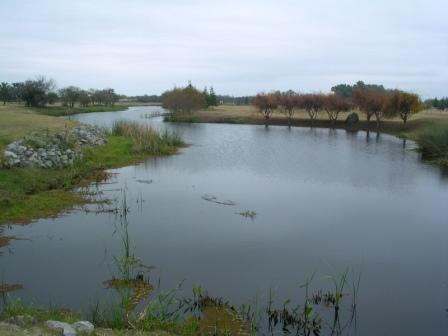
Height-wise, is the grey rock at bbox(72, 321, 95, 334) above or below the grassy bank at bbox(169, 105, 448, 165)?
below

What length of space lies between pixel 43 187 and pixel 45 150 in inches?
143


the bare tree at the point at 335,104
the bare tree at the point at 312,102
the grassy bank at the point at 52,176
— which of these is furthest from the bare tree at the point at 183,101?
the grassy bank at the point at 52,176

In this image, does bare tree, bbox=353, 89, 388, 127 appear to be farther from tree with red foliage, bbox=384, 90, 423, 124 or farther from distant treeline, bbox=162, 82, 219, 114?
distant treeline, bbox=162, 82, 219, 114

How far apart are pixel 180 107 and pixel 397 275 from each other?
55722 mm

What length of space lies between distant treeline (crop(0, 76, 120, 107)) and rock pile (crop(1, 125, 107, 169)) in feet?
129

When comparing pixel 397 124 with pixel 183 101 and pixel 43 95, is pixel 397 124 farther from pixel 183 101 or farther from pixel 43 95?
pixel 43 95

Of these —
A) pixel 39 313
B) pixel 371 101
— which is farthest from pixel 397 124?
pixel 39 313

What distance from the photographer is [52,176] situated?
49.9 ft

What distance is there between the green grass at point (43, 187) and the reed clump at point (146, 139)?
4778 mm

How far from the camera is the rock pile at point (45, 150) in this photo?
15.1 metres

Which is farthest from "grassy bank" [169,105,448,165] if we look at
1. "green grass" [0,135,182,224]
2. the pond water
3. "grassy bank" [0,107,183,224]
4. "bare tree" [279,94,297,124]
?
"green grass" [0,135,182,224]

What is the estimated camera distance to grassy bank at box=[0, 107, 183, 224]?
11809 mm

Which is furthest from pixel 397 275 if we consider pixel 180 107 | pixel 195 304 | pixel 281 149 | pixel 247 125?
pixel 180 107

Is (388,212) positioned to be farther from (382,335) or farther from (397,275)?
(382,335)
